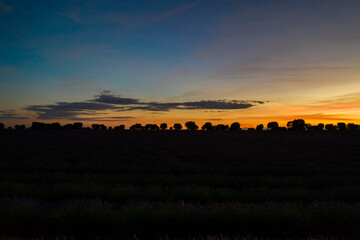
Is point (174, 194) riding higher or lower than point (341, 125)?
lower

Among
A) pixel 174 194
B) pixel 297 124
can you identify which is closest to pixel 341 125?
pixel 297 124

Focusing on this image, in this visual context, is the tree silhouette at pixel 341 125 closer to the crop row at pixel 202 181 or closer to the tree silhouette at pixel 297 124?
the tree silhouette at pixel 297 124

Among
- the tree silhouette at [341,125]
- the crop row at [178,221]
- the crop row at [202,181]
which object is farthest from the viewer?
the tree silhouette at [341,125]

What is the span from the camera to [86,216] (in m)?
4.66

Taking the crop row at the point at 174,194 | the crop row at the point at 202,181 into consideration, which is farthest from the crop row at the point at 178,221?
the crop row at the point at 202,181

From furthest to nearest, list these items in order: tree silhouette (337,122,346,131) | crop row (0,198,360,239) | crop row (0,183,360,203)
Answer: tree silhouette (337,122,346,131), crop row (0,183,360,203), crop row (0,198,360,239)

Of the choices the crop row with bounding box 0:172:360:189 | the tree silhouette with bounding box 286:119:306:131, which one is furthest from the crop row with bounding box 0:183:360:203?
the tree silhouette with bounding box 286:119:306:131

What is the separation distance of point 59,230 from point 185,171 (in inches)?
268

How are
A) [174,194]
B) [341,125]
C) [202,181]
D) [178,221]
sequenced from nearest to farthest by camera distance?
[178,221], [174,194], [202,181], [341,125]

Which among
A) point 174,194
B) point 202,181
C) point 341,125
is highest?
point 341,125

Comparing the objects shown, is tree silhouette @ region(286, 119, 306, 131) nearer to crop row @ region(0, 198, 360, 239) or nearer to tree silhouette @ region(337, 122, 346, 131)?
tree silhouette @ region(337, 122, 346, 131)

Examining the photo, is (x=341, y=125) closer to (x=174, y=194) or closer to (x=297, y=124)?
(x=297, y=124)

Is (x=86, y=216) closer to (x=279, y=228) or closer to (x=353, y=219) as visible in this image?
(x=279, y=228)

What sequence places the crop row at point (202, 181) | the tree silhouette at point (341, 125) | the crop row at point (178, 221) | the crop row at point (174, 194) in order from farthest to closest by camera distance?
the tree silhouette at point (341, 125) → the crop row at point (202, 181) → the crop row at point (174, 194) → the crop row at point (178, 221)
